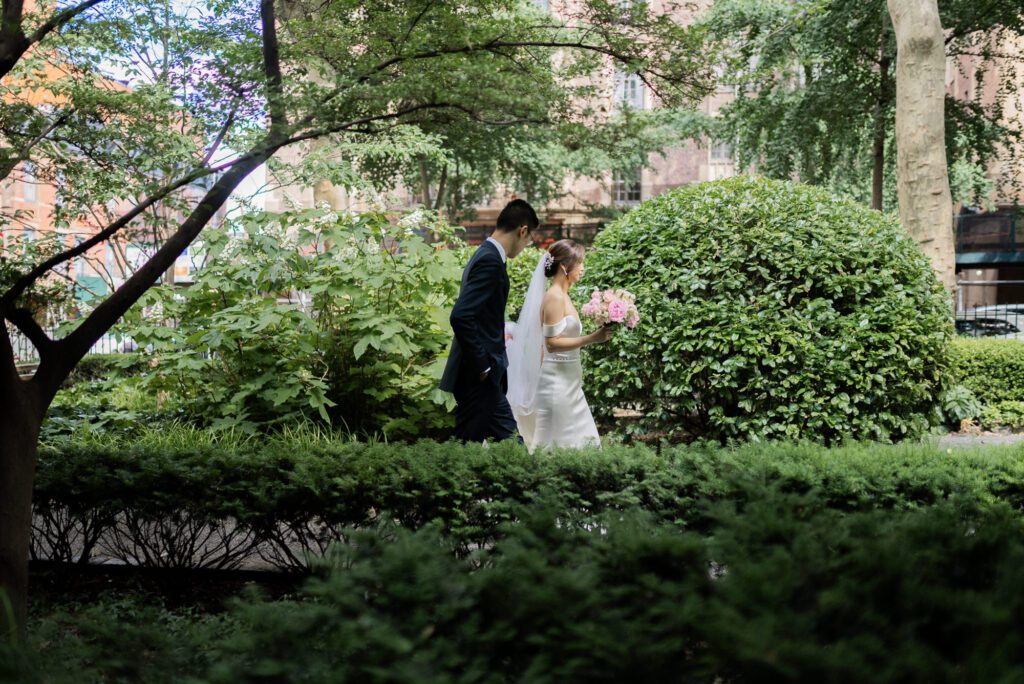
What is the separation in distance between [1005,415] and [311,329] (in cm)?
958

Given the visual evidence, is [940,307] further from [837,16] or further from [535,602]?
[837,16]

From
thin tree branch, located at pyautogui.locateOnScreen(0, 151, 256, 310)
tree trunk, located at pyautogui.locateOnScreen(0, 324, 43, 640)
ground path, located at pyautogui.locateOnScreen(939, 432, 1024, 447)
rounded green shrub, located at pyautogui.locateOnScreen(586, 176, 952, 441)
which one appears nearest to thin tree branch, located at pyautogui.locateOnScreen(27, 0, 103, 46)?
thin tree branch, located at pyautogui.locateOnScreen(0, 151, 256, 310)

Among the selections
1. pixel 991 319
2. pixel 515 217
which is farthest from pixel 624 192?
pixel 515 217

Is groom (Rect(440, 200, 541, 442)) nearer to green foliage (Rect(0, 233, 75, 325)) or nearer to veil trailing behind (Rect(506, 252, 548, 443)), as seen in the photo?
veil trailing behind (Rect(506, 252, 548, 443))

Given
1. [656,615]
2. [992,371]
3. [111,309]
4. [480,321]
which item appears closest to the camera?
[656,615]

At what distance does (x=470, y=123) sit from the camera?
533 centimetres

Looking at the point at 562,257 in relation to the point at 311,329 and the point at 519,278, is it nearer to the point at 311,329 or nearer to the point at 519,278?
the point at 311,329

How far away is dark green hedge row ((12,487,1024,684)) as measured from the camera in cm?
187

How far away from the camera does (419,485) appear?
4.48 metres

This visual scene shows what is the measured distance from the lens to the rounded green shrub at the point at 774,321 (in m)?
7.18

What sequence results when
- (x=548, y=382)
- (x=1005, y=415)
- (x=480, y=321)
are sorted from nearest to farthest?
(x=480, y=321) → (x=548, y=382) → (x=1005, y=415)

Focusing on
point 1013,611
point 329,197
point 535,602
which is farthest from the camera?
point 329,197

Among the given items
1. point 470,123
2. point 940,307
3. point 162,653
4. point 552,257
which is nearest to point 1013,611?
point 162,653

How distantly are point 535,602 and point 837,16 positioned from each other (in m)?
18.1
